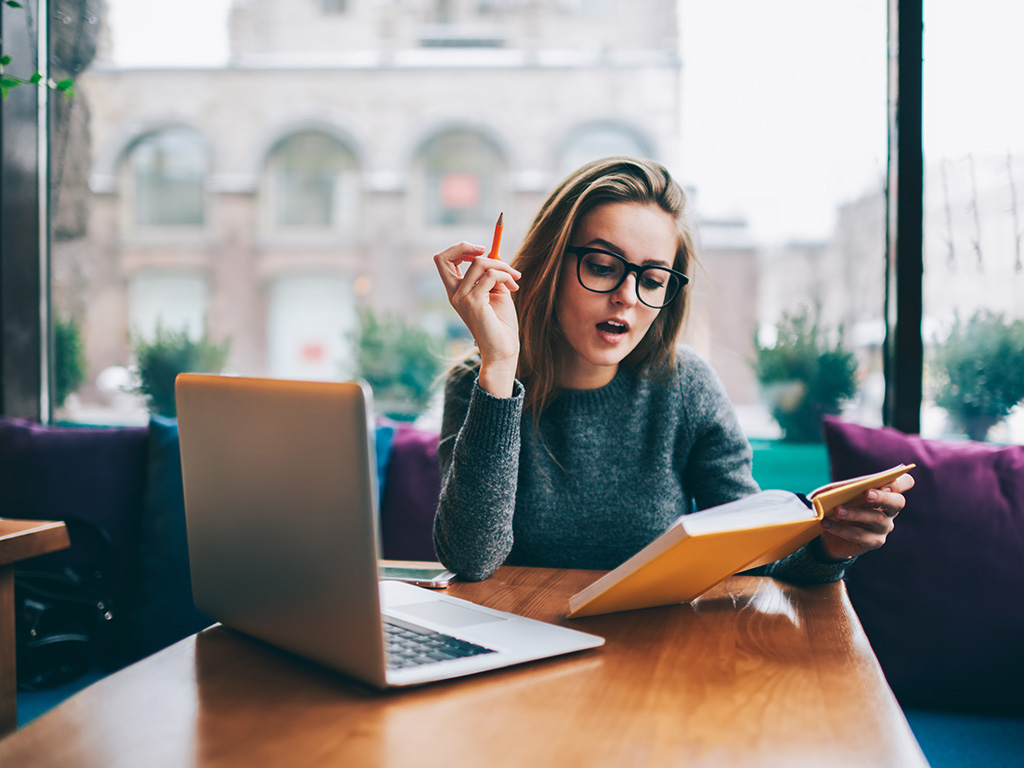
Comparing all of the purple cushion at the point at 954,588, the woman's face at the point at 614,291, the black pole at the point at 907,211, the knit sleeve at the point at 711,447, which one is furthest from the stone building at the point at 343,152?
the woman's face at the point at 614,291

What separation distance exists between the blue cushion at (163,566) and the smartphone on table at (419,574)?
3.01ft

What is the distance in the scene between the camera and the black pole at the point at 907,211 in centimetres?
192

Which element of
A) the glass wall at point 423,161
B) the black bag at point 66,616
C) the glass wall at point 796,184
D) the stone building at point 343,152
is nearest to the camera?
the black bag at point 66,616

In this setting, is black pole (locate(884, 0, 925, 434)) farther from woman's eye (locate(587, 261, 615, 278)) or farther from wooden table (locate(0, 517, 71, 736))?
wooden table (locate(0, 517, 71, 736))

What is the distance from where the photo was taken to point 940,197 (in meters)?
1.95

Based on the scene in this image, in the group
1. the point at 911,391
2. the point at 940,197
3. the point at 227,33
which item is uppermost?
the point at 227,33

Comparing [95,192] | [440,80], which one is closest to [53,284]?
[95,192]

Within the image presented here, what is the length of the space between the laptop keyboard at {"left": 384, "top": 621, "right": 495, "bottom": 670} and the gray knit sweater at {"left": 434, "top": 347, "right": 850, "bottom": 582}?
0.44 m

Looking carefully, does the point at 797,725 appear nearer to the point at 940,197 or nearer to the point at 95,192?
the point at 940,197

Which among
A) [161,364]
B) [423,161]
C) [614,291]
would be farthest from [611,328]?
[423,161]

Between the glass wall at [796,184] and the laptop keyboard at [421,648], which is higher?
the glass wall at [796,184]

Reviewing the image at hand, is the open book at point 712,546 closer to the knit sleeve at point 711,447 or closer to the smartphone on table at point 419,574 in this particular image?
the smartphone on table at point 419,574

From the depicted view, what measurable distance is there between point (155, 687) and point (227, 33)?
Answer: 4.66 m

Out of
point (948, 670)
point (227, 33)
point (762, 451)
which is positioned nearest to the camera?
point (948, 670)
